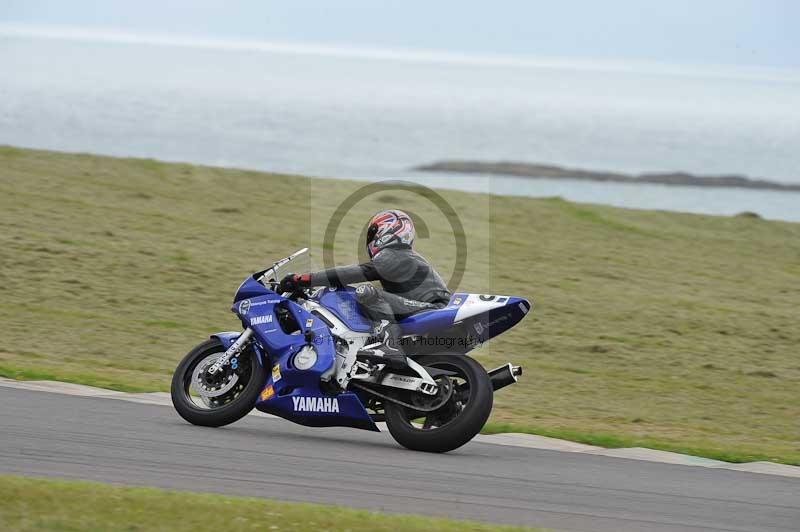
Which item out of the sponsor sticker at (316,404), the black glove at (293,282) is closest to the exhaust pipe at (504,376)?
the sponsor sticker at (316,404)

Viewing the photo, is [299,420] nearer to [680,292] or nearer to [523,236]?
[680,292]

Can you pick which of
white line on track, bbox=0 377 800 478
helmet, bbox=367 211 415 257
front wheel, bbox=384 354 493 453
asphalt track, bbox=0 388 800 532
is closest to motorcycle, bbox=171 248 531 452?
front wheel, bbox=384 354 493 453

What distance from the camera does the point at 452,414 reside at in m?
9.93

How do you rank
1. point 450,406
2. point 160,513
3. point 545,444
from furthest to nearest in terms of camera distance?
point 545,444 → point 450,406 → point 160,513

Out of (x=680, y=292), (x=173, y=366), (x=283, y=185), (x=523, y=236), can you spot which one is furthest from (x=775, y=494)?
(x=283, y=185)

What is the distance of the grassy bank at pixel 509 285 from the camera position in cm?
1458

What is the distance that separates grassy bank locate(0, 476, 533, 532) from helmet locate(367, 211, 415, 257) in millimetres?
3366

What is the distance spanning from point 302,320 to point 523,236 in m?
15.8

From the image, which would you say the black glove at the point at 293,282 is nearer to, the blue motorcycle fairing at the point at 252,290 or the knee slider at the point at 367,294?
the blue motorcycle fairing at the point at 252,290

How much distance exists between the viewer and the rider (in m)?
10.2

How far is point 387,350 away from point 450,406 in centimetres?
70

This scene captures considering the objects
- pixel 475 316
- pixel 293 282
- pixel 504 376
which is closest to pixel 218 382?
pixel 293 282

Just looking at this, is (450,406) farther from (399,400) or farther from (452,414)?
(399,400)

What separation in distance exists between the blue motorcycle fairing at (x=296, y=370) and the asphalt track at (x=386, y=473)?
23 centimetres
